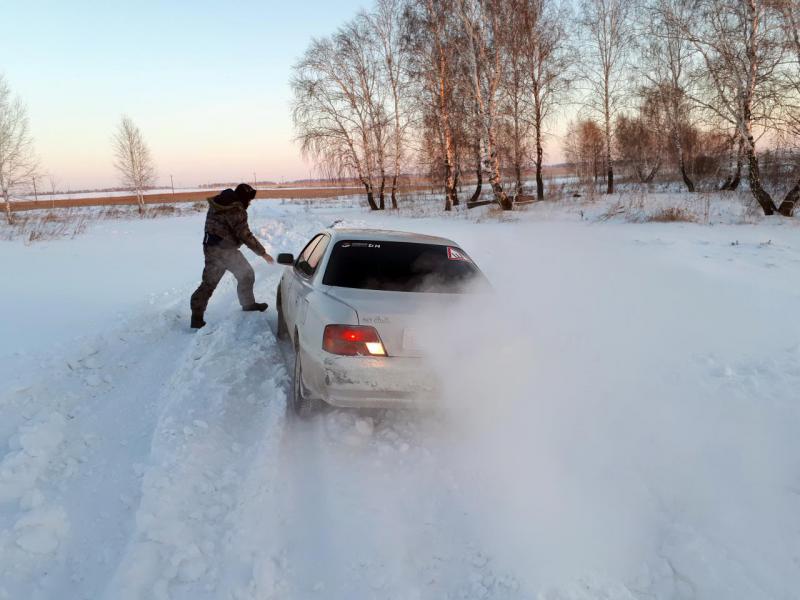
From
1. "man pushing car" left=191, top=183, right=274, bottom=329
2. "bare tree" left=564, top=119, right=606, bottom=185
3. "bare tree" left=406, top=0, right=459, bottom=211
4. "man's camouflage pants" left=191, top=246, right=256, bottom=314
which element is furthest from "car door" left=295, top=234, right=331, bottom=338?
"bare tree" left=564, top=119, right=606, bottom=185

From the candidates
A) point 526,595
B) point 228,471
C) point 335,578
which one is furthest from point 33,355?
point 526,595

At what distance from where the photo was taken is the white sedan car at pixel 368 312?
328 centimetres

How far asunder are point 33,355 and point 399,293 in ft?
13.8

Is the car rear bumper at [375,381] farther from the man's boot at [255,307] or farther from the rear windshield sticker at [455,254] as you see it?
the man's boot at [255,307]

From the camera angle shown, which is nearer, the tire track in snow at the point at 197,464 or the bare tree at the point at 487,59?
the tire track in snow at the point at 197,464

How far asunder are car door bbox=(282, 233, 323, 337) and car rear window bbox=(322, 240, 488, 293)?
0.60 meters

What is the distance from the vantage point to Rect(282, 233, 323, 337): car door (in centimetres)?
446

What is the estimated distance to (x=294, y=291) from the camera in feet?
15.4

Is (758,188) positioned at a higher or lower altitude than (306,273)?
higher

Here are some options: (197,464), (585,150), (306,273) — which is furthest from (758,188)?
(585,150)

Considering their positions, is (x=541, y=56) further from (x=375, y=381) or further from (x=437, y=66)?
(x=375, y=381)

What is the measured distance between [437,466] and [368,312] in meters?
1.13

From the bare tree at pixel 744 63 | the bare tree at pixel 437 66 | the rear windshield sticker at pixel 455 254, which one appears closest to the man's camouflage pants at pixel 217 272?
the rear windshield sticker at pixel 455 254

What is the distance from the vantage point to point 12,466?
120 inches
